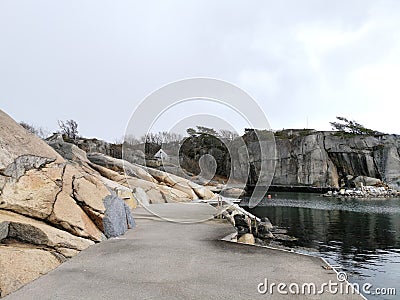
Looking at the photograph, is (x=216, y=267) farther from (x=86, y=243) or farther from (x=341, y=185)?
(x=341, y=185)

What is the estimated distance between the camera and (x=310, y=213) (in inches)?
969

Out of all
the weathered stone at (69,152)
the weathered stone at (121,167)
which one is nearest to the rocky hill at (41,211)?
the weathered stone at (69,152)

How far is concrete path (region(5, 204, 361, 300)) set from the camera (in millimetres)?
4402

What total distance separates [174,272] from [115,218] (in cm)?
381

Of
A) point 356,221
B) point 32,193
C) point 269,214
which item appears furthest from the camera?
point 269,214

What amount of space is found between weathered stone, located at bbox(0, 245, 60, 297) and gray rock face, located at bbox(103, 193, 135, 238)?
2.46 m

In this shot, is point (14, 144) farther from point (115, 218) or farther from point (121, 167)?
point (121, 167)

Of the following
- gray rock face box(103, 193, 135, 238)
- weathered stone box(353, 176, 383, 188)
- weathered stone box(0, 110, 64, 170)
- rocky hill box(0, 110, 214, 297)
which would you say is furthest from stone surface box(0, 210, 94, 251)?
weathered stone box(353, 176, 383, 188)

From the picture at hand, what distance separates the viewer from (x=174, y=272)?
5.28 meters

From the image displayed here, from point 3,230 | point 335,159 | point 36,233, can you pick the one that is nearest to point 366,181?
point 335,159

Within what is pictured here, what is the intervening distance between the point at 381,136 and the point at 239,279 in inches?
2163

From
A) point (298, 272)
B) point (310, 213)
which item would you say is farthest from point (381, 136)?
point (298, 272)

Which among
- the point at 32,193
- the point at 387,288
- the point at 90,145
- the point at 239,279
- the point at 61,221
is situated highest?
the point at 90,145

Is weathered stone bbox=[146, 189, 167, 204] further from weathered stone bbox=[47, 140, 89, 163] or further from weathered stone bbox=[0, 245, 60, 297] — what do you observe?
weathered stone bbox=[0, 245, 60, 297]
